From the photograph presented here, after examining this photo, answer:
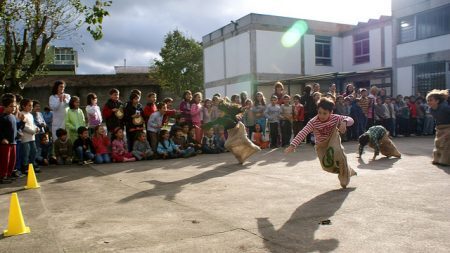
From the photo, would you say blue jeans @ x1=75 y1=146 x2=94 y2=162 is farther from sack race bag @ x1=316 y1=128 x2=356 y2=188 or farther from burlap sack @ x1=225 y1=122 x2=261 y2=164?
sack race bag @ x1=316 y1=128 x2=356 y2=188

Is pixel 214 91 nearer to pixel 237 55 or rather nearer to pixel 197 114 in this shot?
pixel 237 55

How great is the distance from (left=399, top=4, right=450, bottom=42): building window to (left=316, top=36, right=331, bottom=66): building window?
861 centimetres

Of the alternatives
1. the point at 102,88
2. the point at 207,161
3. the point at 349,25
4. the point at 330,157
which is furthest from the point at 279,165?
the point at 102,88

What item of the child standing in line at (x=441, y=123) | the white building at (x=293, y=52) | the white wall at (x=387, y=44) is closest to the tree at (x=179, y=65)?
the white building at (x=293, y=52)

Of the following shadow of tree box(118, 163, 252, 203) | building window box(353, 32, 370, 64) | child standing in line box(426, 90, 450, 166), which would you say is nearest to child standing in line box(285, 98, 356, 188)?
shadow of tree box(118, 163, 252, 203)

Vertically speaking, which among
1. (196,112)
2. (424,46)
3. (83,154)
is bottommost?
(83,154)

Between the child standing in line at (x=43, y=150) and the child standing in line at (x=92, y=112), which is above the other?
the child standing in line at (x=92, y=112)

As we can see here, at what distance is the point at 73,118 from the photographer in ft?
36.2

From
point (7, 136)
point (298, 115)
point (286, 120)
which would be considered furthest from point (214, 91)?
point (7, 136)

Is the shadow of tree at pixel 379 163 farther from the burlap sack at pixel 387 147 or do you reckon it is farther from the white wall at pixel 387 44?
the white wall at pixel 387 44

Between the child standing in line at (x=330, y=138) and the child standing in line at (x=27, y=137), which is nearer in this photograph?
the child standing in line at (x=330, y=138)

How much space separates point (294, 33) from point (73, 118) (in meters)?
22.2

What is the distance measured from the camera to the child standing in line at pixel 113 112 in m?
11.4

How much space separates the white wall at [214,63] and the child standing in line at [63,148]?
74.6ft
